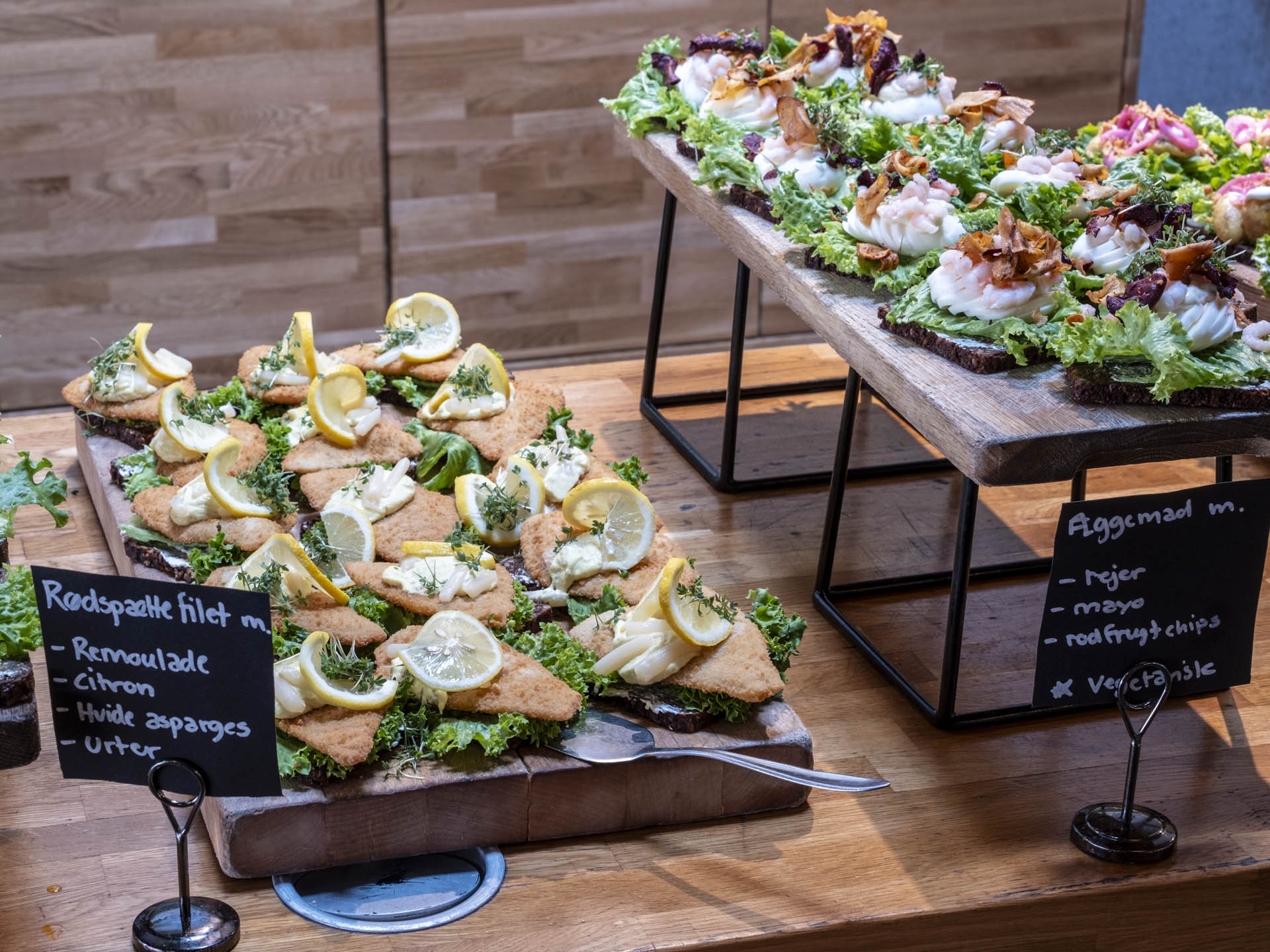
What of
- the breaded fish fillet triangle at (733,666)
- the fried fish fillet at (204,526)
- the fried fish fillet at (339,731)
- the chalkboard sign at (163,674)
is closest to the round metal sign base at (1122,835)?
the breaded fish fillet triangle at (733,666)

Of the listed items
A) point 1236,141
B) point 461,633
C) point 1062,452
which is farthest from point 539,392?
point 1236,141

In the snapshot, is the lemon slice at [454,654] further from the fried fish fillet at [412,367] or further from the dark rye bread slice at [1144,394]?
the fried fish fillet at [412,367]

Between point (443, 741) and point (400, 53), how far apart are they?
321 centimetres

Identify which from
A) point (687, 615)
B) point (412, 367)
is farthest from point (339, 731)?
point (412, 367)

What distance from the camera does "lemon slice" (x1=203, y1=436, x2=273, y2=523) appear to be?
2506 millimetres

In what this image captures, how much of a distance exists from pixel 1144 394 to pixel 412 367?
1.51 meters

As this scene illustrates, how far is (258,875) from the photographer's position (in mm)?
1960

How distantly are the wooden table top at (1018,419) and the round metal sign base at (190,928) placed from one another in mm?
1149

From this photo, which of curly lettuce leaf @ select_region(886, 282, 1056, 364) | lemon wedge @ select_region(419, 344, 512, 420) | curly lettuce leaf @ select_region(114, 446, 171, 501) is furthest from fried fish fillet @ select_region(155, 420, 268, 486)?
curly lettuce leaf @ select_region(886, 282, 1056, 364)

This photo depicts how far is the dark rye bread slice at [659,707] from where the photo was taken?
6.89 ft

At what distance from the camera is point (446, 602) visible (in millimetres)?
2301

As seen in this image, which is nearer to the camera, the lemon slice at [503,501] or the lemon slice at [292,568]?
the lemon slice at [292,568]

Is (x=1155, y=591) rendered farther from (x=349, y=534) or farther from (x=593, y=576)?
(x=349, y=534)

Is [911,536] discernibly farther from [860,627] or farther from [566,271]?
[566,271]
